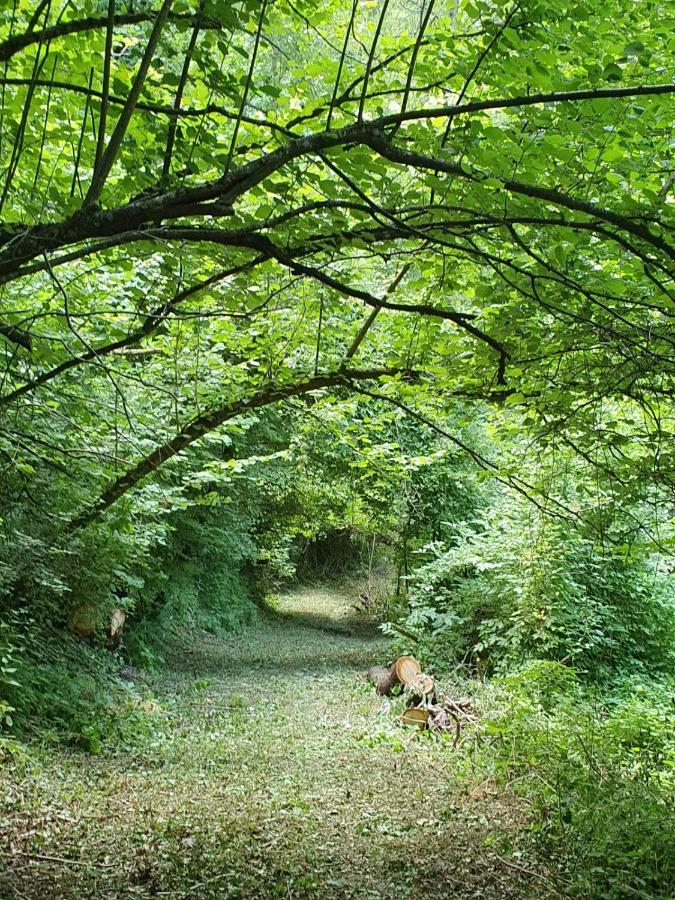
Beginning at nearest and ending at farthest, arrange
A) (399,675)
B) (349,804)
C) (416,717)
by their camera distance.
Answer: (349,804) < (416,717) < (399,675)

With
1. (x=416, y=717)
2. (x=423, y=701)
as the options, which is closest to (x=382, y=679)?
(x=423, y=701)

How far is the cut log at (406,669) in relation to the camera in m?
8.84

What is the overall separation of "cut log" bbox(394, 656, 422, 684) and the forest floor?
0.79 m

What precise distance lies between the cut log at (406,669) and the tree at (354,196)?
4.73 metres

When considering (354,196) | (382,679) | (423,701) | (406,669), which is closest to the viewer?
(354,196)

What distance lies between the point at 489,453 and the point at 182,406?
7725mm

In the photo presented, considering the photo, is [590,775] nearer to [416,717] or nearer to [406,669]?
[416,717]

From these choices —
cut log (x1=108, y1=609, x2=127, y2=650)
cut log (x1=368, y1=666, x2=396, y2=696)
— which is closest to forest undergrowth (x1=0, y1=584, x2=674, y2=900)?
cut log (x1=368, y1=666, x2=396, y2=696)

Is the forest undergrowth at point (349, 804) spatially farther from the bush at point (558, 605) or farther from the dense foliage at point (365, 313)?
the bush at point (558, 605)

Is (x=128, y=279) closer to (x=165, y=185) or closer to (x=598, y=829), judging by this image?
(x=165, y=185)

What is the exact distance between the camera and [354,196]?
311 centimetres

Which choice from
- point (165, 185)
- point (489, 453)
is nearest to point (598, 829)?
point (165, 185)

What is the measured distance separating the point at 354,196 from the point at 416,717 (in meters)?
6.08

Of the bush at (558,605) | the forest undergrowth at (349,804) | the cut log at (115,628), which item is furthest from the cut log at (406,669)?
the cut log at (115,628)
